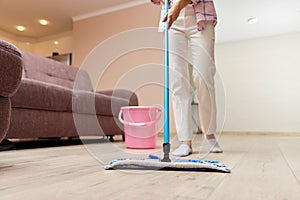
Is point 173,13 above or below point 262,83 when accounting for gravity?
below

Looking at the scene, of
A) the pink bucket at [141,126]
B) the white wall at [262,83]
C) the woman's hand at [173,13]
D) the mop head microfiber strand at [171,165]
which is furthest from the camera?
the white wall at [262,83]

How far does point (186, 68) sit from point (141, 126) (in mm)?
529

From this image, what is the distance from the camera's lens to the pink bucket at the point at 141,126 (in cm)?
161

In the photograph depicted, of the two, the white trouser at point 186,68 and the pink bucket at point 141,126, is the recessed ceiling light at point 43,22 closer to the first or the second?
the pink bucket at point 141,126

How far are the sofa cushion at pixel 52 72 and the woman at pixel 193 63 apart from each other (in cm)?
143

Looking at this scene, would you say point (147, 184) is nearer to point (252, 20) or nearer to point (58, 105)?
point (58, 105)

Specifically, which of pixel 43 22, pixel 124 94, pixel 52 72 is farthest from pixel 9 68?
pixel 43 22

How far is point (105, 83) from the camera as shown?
3666 mm

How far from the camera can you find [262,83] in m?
4.54

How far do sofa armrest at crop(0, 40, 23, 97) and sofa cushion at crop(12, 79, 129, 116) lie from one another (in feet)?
2.29

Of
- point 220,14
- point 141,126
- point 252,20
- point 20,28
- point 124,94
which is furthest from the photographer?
point 20,28

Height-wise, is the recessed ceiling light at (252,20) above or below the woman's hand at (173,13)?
above

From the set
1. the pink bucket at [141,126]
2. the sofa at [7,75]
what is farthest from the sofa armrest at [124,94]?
the sofa at [7,75]

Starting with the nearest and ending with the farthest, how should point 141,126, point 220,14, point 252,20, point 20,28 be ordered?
point 141,126, point 220,14, point 252,20, point 20,28
